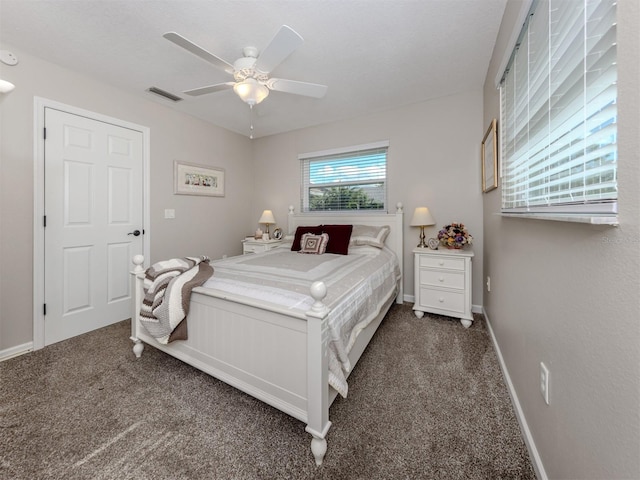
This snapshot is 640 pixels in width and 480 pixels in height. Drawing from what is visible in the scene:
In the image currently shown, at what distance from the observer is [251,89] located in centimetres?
189

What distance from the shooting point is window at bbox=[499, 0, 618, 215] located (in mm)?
675

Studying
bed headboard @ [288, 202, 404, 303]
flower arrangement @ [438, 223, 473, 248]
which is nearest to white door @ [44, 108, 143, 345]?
bed headboard @ [288, 202, 404, 303]

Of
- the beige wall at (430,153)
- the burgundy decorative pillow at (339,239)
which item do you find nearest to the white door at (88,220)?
the burgundy decorative pillow at (339,239)

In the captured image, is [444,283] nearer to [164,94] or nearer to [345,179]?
[345,179]

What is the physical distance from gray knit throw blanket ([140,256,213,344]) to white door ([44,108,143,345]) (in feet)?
4.29

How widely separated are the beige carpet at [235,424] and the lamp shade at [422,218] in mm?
1352

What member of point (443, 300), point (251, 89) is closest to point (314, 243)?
point (443, 300)

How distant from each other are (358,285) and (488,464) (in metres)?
1.02

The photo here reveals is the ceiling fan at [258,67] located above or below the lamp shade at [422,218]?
above

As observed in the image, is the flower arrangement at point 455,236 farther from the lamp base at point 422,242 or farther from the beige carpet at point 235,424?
the beige carpet at point 235,424

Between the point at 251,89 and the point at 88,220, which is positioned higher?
the point at 251,89

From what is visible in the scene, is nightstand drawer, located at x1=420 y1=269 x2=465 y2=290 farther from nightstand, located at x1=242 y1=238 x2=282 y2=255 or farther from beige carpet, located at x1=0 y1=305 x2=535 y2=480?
Result: nightstand, located at x1=242 y1=238 x2=282 y2=255

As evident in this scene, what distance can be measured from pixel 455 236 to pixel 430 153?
106cm

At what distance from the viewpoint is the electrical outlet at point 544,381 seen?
1015 millimetres
